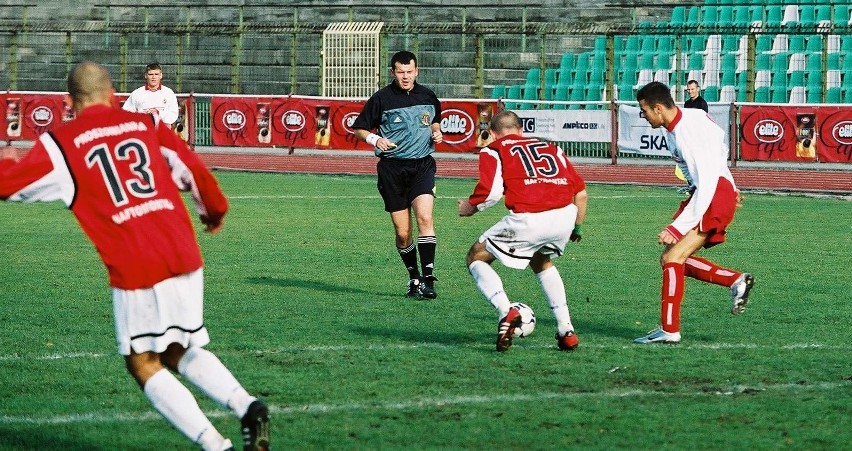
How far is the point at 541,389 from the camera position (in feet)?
24.3

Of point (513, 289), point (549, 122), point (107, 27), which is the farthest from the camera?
point (107, 27)

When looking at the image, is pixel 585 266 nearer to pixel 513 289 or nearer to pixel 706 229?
pixel 513 289

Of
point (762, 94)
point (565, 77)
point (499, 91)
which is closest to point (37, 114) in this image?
point (499, 91)

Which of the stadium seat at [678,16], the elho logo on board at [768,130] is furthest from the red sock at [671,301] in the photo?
the stadium seat at [678,16]

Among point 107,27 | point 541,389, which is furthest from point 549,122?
point 541,389

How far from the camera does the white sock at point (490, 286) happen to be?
28.1 feet

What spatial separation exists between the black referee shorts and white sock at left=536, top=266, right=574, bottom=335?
300cm

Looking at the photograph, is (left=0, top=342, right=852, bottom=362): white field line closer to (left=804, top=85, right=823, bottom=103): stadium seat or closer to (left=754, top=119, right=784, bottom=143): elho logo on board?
(left=754, top=119, right=784, bottom=143): elho logo on board

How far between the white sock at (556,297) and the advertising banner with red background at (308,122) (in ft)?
63.5

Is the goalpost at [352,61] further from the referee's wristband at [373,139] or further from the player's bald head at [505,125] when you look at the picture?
the player's bald head at [505,125]

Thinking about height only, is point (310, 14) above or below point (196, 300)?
above

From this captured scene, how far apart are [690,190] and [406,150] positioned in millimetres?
3217

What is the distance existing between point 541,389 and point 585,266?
5753mm

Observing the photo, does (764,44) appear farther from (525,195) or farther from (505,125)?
(525,195)
